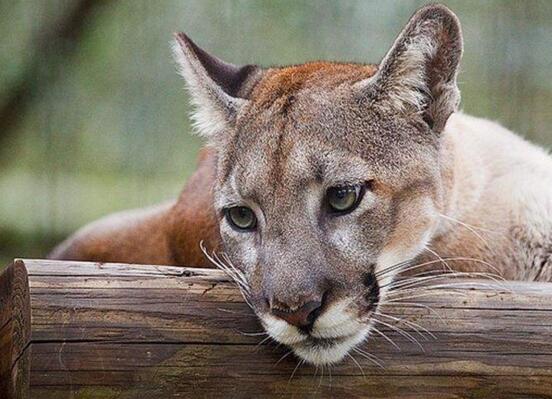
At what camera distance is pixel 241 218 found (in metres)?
4.47

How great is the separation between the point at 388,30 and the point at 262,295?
20.1ft

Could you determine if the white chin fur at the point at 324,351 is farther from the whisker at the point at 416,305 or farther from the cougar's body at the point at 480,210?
the cougar's body at the point at 480,210

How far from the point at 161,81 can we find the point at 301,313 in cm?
646

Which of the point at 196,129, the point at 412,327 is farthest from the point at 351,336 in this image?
the point at 196,129

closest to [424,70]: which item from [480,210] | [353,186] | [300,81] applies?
[300,81]

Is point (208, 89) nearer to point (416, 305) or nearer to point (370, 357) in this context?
point (416, 305)

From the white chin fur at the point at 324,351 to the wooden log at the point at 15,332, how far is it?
907mm

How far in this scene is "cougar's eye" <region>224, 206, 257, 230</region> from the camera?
441 centimetres

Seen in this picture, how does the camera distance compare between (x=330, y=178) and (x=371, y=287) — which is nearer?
(x=371, y=287)

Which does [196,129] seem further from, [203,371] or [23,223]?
[23,223]

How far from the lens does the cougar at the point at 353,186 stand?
3.92 metres

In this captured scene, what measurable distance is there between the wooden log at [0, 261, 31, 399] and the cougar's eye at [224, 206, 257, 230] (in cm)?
102

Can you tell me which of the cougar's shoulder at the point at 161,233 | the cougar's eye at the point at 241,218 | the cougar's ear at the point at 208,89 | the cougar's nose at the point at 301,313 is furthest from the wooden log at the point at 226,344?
the cougar's shoulder at the point at 161,233

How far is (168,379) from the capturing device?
12.2 feet
